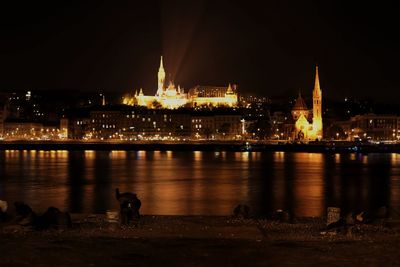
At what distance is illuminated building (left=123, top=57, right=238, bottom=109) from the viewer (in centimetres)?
18612

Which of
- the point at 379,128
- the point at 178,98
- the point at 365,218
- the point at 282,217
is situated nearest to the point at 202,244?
the point at 282,217

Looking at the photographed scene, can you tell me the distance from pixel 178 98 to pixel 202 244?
579 ft

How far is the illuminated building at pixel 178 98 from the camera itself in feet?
611

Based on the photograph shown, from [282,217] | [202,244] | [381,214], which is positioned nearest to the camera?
[202,244]

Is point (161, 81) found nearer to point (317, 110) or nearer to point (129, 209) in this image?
point (317, 110)

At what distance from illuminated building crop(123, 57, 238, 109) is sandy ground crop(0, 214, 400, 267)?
166m

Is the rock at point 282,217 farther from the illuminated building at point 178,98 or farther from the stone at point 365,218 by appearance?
the illuminated building at point 178,98

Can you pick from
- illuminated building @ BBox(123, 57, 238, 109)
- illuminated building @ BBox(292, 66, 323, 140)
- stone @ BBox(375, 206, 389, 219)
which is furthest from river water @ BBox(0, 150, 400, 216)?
illuminated building @ BBox(123, 57, 238, 109)

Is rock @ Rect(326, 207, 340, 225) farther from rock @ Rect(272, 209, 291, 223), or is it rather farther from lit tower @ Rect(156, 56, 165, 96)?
lit tower @ Rect(156, 56, 165, 96)

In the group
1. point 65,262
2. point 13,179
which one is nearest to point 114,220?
point 65,262

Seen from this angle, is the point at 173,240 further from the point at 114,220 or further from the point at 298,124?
the point at 298,124

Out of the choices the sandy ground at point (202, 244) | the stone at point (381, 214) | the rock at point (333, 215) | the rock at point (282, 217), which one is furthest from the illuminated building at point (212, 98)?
the sandy ground at point (202, 244)

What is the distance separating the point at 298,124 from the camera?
491 feet

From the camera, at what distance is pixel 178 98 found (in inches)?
7431
